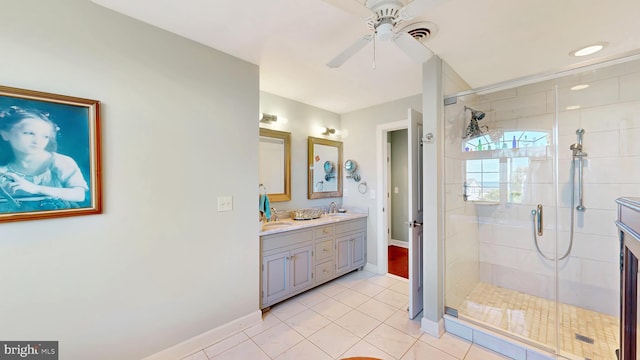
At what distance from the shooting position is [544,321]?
7.04 feet

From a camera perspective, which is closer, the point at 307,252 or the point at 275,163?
the point at 307,252

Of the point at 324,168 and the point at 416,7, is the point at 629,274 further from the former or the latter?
the point at 324,168

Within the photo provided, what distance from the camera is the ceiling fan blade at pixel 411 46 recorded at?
1382 millimetres

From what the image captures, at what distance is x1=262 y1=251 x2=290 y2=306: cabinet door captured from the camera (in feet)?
7.86

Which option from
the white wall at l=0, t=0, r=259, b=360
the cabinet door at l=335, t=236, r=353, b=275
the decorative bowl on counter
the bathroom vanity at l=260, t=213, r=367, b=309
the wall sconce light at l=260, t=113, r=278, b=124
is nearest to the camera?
the white wall at l=0, t=0, r=259, b=360

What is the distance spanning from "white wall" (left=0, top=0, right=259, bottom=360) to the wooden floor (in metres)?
2.14

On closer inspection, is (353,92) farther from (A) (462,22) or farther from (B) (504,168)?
(B) (504,168)

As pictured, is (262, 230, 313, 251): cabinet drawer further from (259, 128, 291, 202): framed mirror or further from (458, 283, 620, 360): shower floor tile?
(458, 283, 620, 360): shower floor tile

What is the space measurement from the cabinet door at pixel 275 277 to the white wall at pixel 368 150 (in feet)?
4.75

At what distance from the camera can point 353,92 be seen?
300 centimetres

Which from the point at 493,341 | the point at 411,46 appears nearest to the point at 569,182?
the point at 493,341

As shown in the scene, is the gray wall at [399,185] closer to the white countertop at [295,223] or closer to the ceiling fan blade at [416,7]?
the white countertop at [295,223]

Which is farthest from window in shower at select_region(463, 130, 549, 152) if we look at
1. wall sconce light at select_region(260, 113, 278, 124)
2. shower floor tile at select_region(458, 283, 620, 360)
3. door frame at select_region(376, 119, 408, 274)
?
wall sconce light at select_region(260, 113, 278, 124)
